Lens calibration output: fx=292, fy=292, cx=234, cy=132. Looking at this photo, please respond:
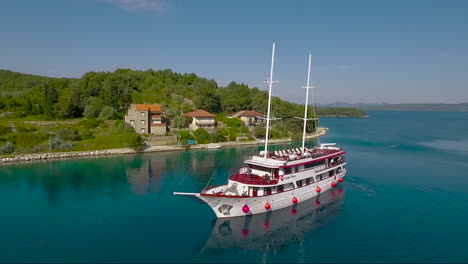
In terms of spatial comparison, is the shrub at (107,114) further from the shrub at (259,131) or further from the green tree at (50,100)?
the shrub at (259,131)

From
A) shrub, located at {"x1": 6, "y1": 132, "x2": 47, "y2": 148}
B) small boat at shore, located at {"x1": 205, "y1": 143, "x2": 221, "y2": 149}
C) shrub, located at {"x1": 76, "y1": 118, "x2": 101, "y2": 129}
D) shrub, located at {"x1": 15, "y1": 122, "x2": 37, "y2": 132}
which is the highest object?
shrub, located at {"x1": 76, "y1": 118, "x2": 101, "y2": 129}

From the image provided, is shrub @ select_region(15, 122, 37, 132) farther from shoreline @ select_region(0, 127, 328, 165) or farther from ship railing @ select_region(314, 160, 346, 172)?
ship railing @ select_region(314, 160, 346, 172)

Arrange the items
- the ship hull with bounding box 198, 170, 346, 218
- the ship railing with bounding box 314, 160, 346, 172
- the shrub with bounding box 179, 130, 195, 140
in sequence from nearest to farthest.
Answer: the ship hull with bounding box 198, 170, 346, 218
the ship railing with bounding box 314, 160, 346, 172
the shrub with bounding box 179, 130, 195, 140

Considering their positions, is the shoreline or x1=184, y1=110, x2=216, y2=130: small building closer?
the shoreline

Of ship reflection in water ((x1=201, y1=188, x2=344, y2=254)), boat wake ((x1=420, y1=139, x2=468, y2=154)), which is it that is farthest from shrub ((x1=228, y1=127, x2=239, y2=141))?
boat wake ((x1=420, y1=139, x2=468, y2=154))

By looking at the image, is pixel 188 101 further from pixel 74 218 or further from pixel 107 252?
pixel 107 252

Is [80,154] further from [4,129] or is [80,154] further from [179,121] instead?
[179,121]
